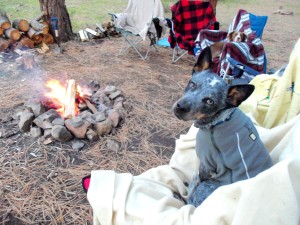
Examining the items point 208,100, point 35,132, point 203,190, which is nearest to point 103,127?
point 35,132

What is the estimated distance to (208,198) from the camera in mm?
1434

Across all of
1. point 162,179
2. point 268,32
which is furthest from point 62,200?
point 268,32

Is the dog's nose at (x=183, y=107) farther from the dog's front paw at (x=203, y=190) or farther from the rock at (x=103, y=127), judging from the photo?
the rock at (x=103, y=127)

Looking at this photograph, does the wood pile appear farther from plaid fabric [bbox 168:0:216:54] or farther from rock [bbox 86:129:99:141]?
rock [bbox 86:129:99:141]

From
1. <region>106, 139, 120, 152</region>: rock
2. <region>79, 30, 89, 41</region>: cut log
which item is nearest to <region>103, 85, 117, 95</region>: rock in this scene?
<region>106, 139, 120, 152</region>: rock

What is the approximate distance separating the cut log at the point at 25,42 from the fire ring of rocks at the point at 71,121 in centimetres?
261

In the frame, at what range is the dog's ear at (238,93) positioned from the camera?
5.15 ft

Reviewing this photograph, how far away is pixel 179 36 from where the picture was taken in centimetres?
522

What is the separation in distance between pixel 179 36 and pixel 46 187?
12.3ft

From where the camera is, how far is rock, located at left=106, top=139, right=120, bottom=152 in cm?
298

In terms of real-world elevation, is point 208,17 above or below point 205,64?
below

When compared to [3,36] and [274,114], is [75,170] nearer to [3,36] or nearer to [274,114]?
[274,114]

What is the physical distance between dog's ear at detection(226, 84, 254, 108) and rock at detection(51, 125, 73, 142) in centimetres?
189

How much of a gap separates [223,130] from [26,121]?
7.50ft
